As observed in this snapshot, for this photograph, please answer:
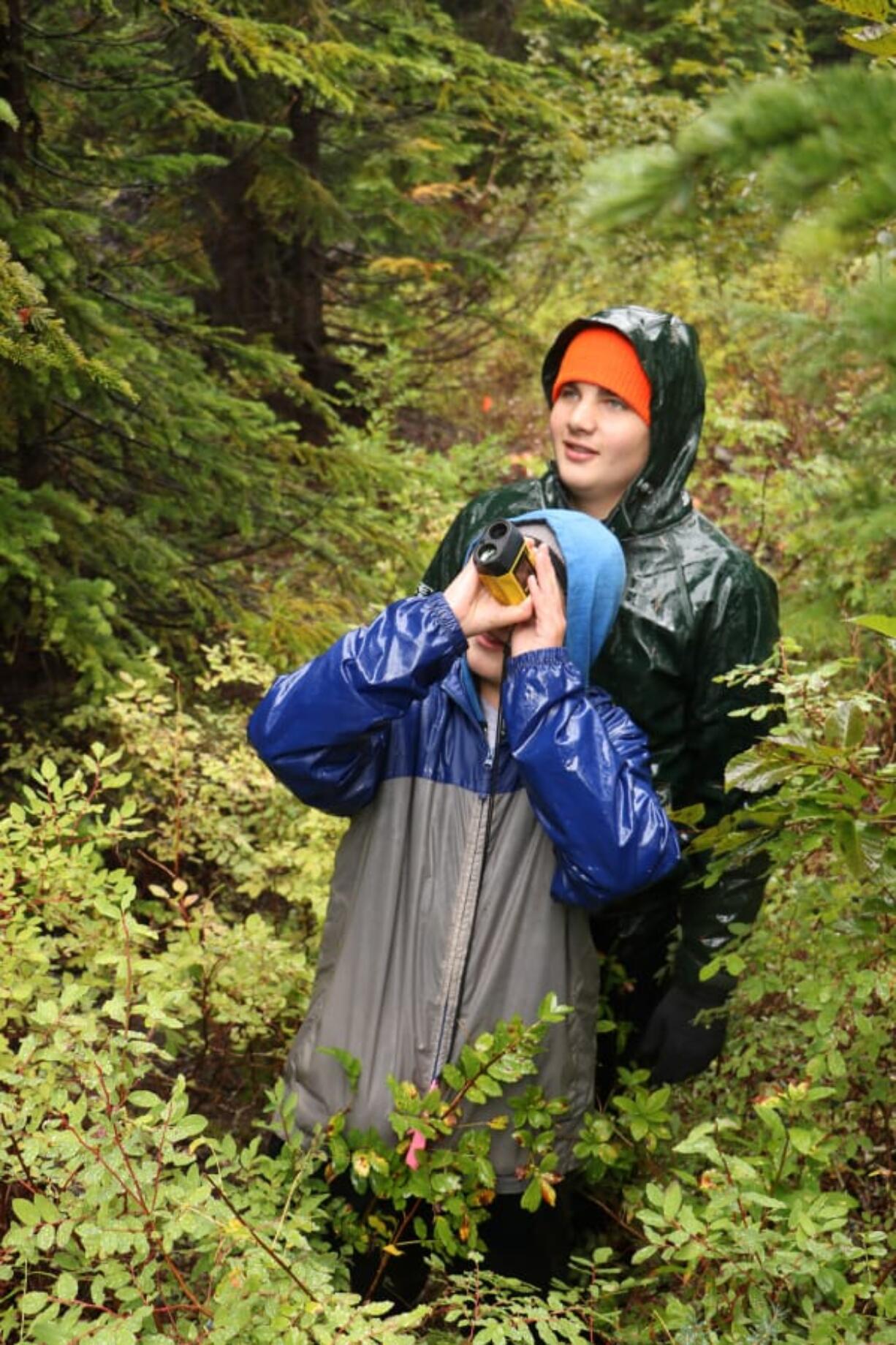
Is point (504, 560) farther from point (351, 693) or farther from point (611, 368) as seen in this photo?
point (611, 368)

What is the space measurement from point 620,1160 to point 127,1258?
1.04 meters

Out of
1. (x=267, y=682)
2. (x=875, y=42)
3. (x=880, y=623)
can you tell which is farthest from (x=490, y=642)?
(x=267, y=682)

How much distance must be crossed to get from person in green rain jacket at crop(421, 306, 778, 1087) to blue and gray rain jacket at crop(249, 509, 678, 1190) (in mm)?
282

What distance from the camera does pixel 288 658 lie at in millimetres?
4836

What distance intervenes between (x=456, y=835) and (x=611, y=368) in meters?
1.14

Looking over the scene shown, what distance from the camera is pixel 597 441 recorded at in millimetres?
2762

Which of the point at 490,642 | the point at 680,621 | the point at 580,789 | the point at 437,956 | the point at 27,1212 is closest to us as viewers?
the point at 27,1212

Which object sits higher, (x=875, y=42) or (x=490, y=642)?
(x=875, y=42)

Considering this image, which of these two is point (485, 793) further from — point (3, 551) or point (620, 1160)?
point (3, 551)

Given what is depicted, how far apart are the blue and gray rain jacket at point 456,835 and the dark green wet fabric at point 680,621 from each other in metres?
0.27

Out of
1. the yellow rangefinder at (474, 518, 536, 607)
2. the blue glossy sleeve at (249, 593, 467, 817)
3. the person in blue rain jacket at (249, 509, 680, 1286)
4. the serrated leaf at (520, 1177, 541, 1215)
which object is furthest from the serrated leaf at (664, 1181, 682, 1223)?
the yellow rangefinder at (474, 518, 536, 607)

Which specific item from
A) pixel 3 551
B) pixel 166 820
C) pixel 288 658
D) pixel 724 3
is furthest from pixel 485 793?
pixel 724 3

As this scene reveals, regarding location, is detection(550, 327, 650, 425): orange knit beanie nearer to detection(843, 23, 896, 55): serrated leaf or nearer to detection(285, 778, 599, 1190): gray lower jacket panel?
detection(285, 778, 599, 1190): gray lower jacket panel

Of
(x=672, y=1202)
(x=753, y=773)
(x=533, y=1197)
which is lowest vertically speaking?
(x=533, y=1197)
